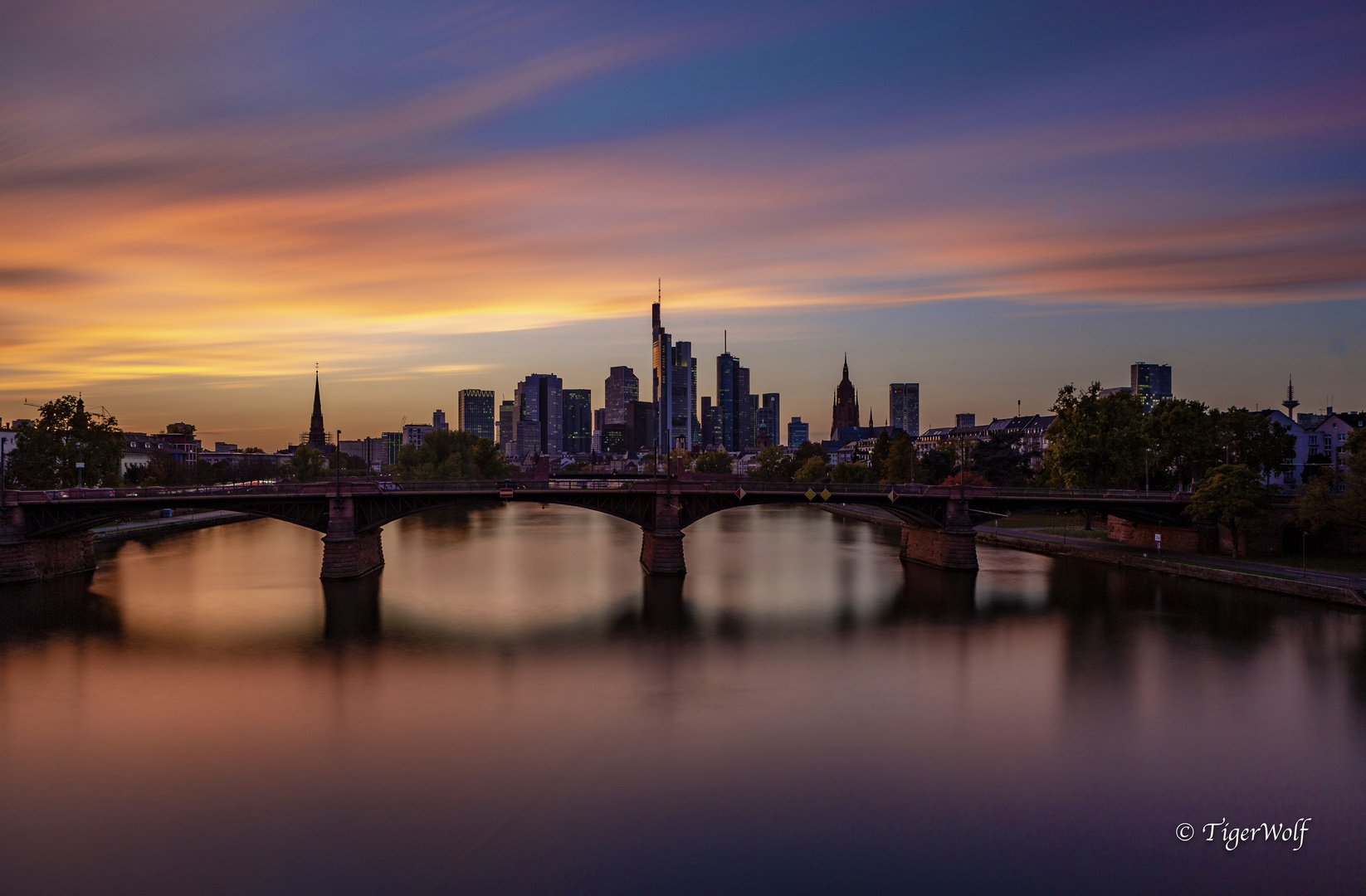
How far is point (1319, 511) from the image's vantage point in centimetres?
6175

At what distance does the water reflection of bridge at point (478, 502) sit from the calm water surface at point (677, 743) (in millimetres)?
6261

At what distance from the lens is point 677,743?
30828 mm

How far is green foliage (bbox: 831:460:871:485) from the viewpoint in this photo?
145 metres

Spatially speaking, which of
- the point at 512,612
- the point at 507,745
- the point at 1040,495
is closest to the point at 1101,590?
the point at 1040,495

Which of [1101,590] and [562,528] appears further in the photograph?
[562,528]

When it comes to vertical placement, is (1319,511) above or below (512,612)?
above

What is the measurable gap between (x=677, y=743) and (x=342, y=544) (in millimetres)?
43739

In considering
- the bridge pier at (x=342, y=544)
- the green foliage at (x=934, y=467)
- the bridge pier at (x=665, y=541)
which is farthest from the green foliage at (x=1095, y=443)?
the bridge pier at (x=342, y=544)

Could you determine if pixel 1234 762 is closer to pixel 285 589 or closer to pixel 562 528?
pixel 285 589

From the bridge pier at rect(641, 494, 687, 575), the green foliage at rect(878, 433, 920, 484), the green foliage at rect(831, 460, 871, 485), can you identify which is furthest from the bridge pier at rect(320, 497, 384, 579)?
the green foliage at rect(831, 460, 871, 485)

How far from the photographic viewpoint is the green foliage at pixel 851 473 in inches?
5694

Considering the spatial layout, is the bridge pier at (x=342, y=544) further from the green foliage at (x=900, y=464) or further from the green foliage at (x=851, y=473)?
the green foliage at (x=851, y=473)

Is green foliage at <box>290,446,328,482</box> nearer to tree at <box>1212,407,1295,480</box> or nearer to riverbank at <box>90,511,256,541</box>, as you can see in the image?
riverbank at <box>90,511,256,541</box>

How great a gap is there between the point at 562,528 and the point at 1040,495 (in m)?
67.2
